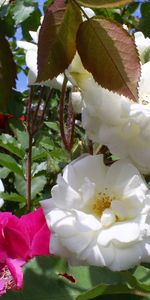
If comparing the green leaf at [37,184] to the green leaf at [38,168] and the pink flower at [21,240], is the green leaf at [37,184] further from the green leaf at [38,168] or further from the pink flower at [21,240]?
the pink flower at [21,240]

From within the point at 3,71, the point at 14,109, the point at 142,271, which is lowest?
the point at 14,109

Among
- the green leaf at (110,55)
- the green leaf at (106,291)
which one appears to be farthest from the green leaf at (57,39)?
the green leaf at (106,291)

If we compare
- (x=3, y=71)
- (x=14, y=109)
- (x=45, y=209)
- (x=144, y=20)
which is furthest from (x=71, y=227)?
(x=14, y=109)

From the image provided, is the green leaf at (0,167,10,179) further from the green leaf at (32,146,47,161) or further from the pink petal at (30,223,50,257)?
the pink petal at (30,223,50,257)

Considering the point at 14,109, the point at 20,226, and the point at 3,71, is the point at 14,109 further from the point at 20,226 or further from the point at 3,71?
the point at 3,71

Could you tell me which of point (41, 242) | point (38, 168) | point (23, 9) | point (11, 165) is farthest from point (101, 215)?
point (23, 9)

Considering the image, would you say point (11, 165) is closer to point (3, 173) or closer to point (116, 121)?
point (3, 173)
